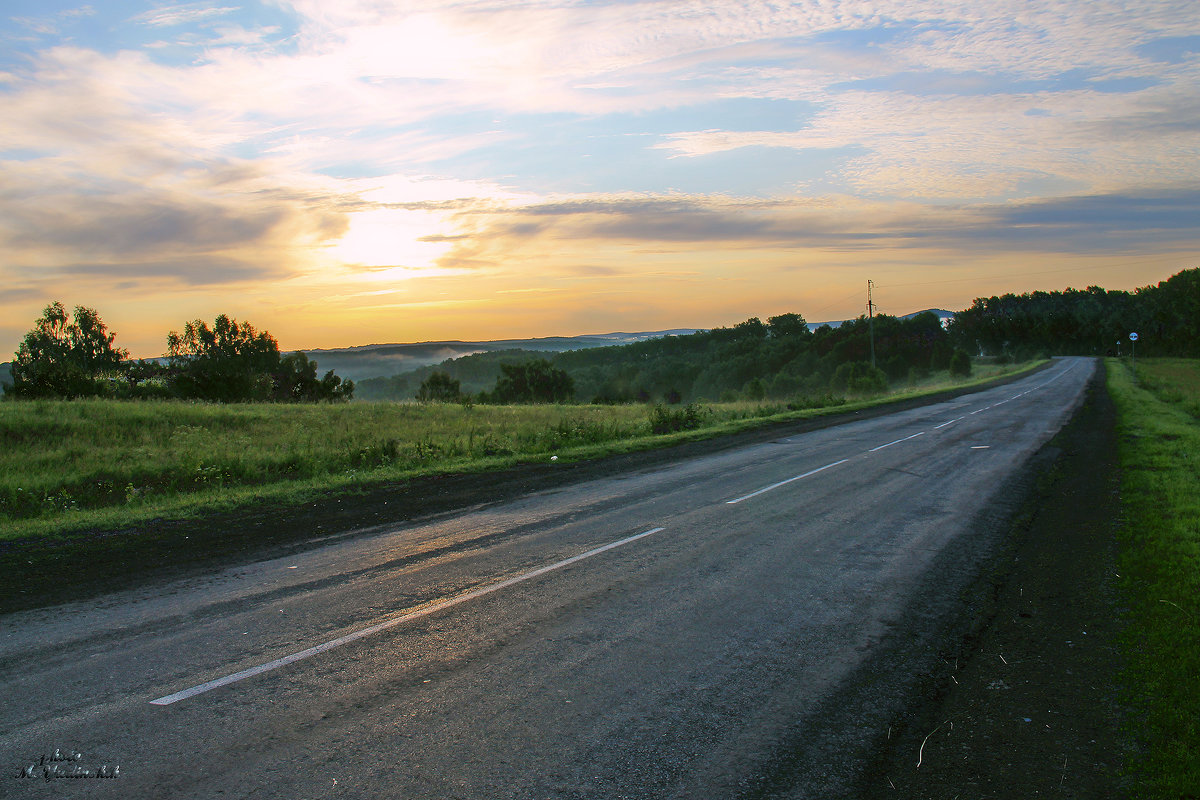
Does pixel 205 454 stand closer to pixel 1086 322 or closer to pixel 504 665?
pixel 504 665

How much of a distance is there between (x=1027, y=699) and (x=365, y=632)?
178 inches

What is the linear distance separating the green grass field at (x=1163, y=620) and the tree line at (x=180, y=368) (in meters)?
39.9

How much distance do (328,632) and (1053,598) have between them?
6143 millimetres

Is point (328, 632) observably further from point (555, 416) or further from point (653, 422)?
point (555, 416)

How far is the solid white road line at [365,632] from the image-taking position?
445 centimetres

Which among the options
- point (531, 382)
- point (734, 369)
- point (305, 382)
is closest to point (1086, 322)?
point (734, 369)

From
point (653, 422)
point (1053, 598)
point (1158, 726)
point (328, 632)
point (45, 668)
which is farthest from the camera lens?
point (653, 422)

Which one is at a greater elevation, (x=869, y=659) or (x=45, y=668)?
(x=45, y=668)

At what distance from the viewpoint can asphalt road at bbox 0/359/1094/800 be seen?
3623 millimetres

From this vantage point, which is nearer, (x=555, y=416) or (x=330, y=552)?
(x=330, y=552)

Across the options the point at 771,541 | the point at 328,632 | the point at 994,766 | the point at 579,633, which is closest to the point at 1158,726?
the point at 994,766

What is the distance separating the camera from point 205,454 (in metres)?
16.2

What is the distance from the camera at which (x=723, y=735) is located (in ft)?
13.1

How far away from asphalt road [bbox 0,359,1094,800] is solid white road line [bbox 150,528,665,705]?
28 mm
